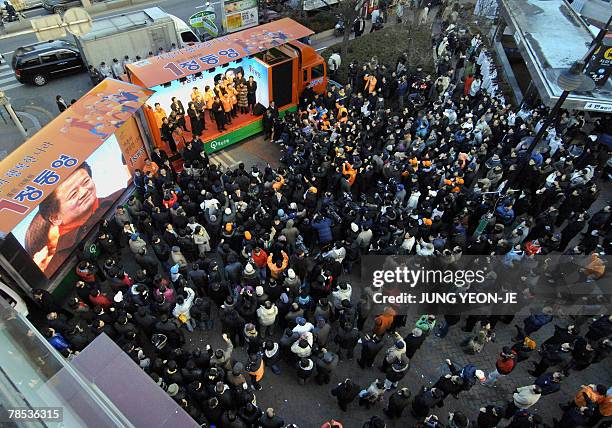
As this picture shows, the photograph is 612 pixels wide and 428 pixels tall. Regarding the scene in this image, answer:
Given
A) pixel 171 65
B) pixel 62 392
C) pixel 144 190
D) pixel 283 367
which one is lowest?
pixel 283 367

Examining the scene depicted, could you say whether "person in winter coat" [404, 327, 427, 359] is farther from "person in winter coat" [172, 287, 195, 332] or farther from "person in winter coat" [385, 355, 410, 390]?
"person in winter coat" [172, 287, 195, 332]

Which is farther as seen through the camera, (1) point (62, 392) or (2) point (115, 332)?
(2) point (115, 332)

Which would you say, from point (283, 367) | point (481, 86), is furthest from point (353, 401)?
point (481, 86)

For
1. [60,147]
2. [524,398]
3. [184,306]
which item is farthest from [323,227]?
[60,147]

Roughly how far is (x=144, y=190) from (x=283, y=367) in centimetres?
624

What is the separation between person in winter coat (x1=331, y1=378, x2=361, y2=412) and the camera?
764 centimetres

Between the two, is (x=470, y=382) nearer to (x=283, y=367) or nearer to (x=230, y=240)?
(x=283, y=367)

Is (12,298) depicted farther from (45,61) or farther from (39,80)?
(45,61)

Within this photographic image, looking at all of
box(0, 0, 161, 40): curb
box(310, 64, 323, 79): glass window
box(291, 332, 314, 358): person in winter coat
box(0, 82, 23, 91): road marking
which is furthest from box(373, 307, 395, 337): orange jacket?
box(0, 0, 161, 40): curb

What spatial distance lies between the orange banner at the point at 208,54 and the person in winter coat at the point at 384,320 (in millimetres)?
9358

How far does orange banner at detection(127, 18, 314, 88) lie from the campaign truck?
4535 mm

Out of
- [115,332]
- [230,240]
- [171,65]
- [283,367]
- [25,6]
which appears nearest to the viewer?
[115,332]

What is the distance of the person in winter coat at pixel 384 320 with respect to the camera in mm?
8688

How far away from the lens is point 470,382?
24.7ft
